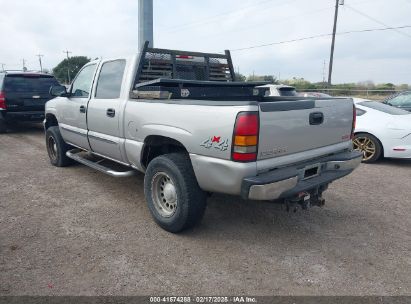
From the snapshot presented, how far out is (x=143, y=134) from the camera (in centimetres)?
382

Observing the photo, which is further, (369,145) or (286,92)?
(286,92)

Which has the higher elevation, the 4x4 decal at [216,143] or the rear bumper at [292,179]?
the 4x4 decal at [216,143]

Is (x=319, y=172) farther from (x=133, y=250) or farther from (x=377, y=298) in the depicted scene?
(x=133, y=250)

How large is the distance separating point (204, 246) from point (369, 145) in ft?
16.2

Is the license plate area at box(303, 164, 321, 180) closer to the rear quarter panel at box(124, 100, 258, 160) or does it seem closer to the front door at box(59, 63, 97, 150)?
the rear quarter panel at box(124, 100, 258, 160)

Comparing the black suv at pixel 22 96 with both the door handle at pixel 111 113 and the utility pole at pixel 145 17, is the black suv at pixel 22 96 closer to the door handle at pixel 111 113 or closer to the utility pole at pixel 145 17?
the door handle at pixel 111 113

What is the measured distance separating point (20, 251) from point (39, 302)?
3.05 feet

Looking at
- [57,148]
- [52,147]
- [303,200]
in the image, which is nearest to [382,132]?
[303,200]

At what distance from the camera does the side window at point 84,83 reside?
510cm

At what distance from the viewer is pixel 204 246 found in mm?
3445

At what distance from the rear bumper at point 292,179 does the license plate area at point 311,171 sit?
0.02 metres

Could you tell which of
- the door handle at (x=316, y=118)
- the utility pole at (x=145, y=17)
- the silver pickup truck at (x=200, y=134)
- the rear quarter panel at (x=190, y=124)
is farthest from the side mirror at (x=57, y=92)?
the utility pole at (x=145, y=17)

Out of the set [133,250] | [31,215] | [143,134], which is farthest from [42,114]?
[133,250]

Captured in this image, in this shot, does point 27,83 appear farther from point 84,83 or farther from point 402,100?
point 402,100
